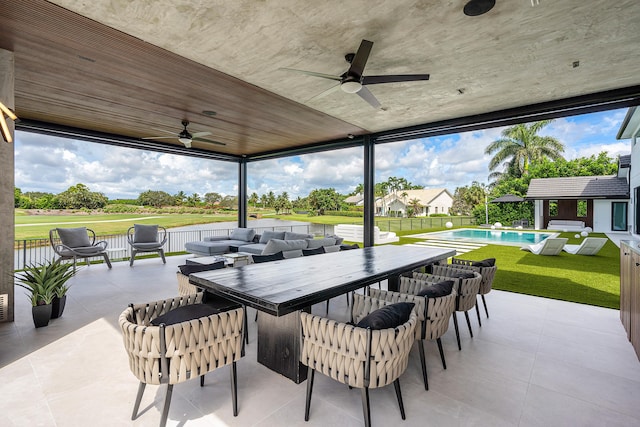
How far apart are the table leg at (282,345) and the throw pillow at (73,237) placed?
19.7 feet

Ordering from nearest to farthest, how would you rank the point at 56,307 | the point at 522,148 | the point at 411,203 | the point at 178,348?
the point at 178,348
the point at 56,307
the point at 522,148
the point at 411,203

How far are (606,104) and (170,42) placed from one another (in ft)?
18.4

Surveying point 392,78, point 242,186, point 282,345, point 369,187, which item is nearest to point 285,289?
point 282,345

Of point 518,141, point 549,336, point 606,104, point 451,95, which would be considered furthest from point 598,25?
point 518,141

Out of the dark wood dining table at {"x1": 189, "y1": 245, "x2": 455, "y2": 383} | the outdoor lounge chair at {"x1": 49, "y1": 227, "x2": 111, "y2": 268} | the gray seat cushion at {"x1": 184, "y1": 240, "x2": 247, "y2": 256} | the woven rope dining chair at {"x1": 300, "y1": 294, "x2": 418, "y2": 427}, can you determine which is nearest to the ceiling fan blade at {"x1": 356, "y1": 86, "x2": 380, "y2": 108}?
the dark wood dining table at {"x1": 189, "y1": 245, "x2": 455, "y2": 383}

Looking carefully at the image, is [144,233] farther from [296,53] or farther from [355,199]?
[355,199]

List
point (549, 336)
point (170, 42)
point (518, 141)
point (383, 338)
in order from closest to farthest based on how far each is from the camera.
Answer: point (383, 338), point (170, 42), point (549, 336), point (518, 141)

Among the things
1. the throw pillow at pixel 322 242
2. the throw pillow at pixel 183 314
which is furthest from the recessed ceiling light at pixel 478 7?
the throw pillow at pixel 322 242

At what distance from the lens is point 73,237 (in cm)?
617

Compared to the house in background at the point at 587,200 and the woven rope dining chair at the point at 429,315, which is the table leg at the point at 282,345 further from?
the house in background at the point at 587,200

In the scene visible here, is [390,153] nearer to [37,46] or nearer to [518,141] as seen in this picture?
[518,141]

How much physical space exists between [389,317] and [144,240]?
722 centimetres

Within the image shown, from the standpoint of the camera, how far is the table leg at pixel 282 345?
2129 mm

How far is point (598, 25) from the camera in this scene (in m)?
2.54
